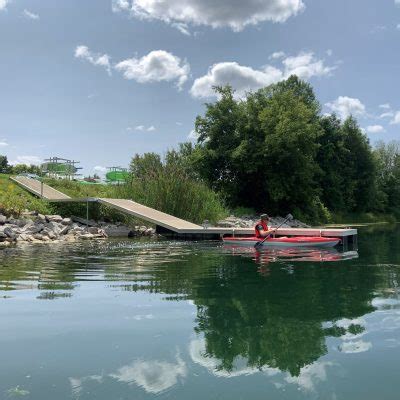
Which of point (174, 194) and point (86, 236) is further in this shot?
point (174, 194)

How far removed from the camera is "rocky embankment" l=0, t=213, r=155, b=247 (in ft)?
57.9

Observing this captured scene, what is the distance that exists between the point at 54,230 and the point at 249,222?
13.4 metres

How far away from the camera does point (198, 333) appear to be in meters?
5.71

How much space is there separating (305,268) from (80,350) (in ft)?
23.8

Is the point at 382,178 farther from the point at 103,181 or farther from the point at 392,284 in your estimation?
the point at 392,284

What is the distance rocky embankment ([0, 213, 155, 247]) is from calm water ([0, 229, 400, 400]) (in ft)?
22.6

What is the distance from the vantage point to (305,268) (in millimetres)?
11344

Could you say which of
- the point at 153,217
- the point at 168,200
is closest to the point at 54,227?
the point at 153,217

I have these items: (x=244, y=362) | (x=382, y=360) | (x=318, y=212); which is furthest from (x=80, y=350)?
(x=318, y=212)

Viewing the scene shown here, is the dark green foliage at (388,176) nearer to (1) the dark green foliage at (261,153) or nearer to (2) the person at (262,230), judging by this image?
(1) the dark green foliage at (261,153)

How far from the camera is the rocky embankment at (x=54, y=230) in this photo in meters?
17.7

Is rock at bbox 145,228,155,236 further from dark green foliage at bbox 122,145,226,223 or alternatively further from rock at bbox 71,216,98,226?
rock at bbox 71,216,98,226

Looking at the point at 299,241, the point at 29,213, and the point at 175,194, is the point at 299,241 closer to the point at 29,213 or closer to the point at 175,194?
the point at 175,194

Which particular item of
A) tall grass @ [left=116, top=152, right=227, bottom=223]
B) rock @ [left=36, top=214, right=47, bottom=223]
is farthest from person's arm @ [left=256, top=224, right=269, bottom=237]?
rock @ [left=36, top=214, right=47, bottom=223]
